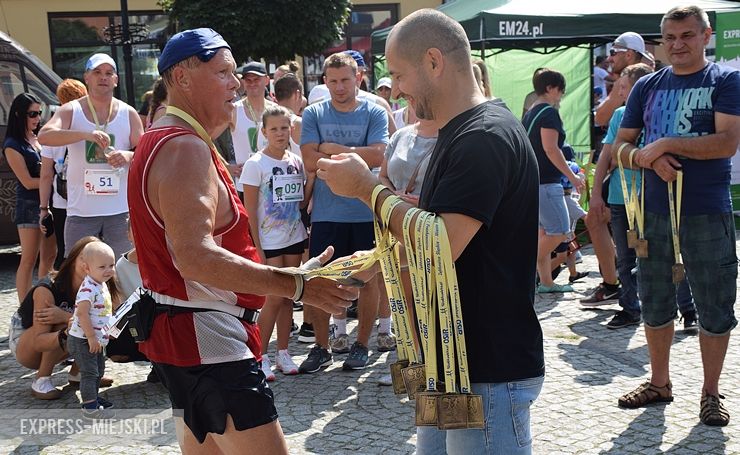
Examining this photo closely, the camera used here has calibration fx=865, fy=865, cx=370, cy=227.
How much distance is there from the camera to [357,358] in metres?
5.79

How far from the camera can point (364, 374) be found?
5.71 metres

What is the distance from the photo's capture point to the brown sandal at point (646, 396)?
4.85 m

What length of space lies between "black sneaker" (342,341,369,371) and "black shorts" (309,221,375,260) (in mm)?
635

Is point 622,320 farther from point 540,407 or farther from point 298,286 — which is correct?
point 298,286

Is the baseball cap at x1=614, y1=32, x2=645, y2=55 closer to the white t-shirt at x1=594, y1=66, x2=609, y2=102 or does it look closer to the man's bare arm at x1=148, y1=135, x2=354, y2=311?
the man's bare arm at x1=148, y1=135, x2=354, y2=311

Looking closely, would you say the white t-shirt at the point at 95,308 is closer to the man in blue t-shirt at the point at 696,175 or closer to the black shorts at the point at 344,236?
the black shorts at the point at 344,236

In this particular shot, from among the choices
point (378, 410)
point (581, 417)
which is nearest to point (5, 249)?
point (378, 410)

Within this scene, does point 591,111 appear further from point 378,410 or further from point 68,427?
point 68,427

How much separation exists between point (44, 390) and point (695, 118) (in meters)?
4.13

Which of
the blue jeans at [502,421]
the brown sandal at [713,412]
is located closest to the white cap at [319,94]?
the brown sandal at [713,412]

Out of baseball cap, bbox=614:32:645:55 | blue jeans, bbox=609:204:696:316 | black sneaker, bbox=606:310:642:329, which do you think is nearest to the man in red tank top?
black sneaker, bbox=606:310:642:329

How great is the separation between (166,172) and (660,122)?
9.75ft

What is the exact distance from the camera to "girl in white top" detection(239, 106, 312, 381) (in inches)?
231

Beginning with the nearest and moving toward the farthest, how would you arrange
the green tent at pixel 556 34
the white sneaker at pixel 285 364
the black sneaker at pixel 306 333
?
the white sneaker at pixel 285 364, the black sneaker at pixel 306 333, the green tent at pixel 556 34
